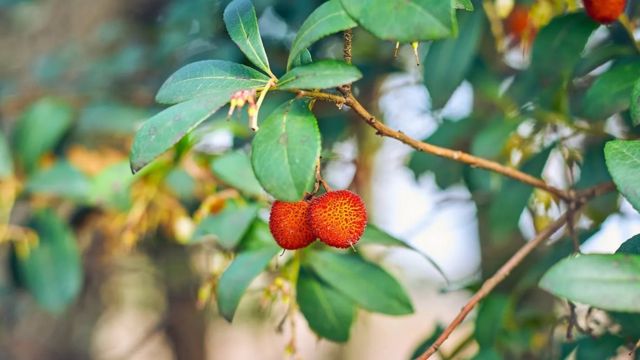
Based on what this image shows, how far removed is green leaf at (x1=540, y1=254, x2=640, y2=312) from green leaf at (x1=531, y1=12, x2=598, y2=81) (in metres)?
0.50

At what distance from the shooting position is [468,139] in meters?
1.70

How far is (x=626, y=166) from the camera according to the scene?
0.73 meters

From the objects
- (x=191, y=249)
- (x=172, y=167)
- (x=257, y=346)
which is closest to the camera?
(x=172, y=167)

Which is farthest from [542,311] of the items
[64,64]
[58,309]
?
[64,64]

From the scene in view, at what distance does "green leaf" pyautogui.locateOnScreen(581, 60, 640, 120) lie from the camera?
102 cm

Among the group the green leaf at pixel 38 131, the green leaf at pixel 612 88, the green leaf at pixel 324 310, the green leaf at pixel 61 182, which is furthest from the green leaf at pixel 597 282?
the green leaf at pixel 38 131

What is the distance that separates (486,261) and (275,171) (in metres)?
1.18

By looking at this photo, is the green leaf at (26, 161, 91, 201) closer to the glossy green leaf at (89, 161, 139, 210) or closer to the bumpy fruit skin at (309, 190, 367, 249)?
the glossy green leaf at (89, 161, 139, 210)

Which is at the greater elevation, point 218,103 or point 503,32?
point 218,103

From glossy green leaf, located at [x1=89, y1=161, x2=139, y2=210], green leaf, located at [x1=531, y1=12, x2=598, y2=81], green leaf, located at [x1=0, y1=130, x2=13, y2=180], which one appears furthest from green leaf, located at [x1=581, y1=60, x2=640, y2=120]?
green leaf, located at [x1=0, y1=130, x2=13, y2=180]

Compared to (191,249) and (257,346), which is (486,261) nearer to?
(191,249)

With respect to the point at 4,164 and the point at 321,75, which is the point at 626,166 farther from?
the point at 4,164

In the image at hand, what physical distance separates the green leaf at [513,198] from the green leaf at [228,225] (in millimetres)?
404

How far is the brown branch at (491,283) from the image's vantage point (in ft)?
2.67
